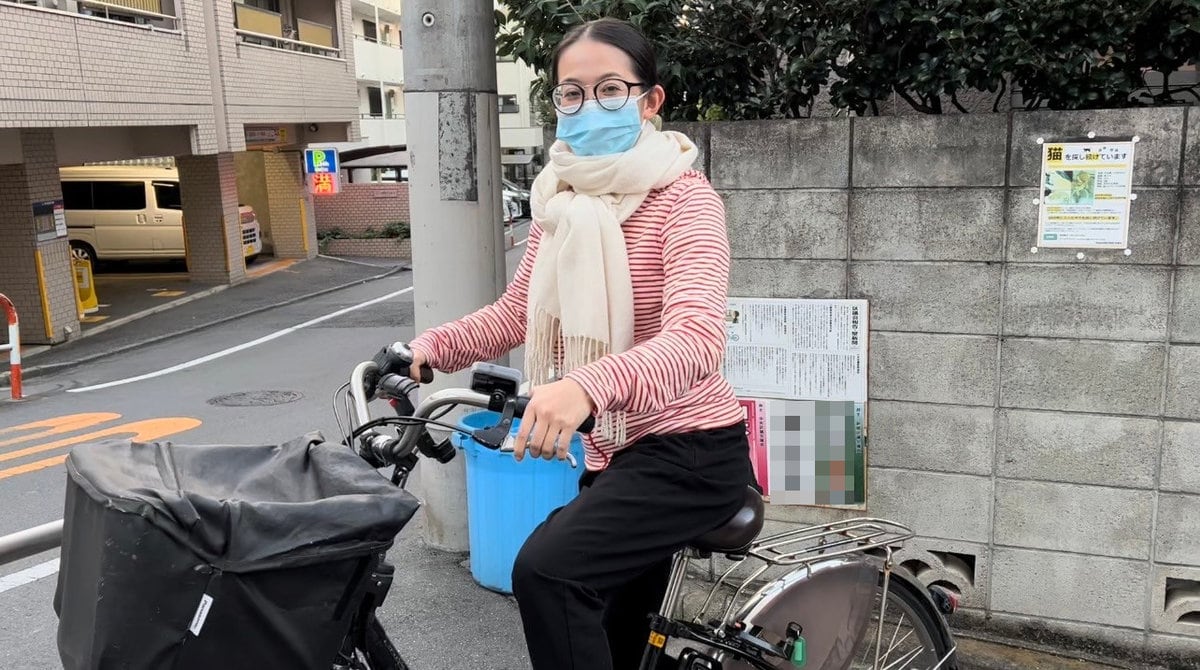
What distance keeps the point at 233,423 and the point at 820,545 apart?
6940mm

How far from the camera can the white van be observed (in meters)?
19.3

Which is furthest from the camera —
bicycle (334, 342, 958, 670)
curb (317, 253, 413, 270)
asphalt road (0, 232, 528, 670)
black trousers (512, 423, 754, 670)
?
curb (317, 253, 413, 270)

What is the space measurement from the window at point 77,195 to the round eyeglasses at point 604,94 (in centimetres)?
2004

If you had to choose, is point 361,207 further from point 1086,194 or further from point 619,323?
point 619,323

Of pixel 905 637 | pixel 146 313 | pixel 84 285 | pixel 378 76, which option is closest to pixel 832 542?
pixel 905 637

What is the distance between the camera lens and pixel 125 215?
19.4 metres

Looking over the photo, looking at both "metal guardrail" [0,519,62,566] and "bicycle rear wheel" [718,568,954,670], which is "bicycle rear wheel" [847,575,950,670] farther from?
"metal guardrail" [0,519,62,566]

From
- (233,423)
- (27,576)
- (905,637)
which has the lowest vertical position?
(233,423)

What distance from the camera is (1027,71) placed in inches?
135

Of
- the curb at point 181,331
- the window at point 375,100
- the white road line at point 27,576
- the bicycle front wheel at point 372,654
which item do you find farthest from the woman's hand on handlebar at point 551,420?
the window at point 375,100

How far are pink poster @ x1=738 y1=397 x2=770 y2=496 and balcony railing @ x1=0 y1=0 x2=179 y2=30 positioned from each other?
11564 millimetres

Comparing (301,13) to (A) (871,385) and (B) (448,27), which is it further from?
(A) (871,385)

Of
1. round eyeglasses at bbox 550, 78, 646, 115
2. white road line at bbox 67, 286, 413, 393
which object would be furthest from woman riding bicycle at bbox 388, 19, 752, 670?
white road line at bbox 67, 286, 413, 393

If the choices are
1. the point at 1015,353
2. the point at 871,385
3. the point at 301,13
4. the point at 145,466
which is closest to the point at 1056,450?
the point at 1015,353
